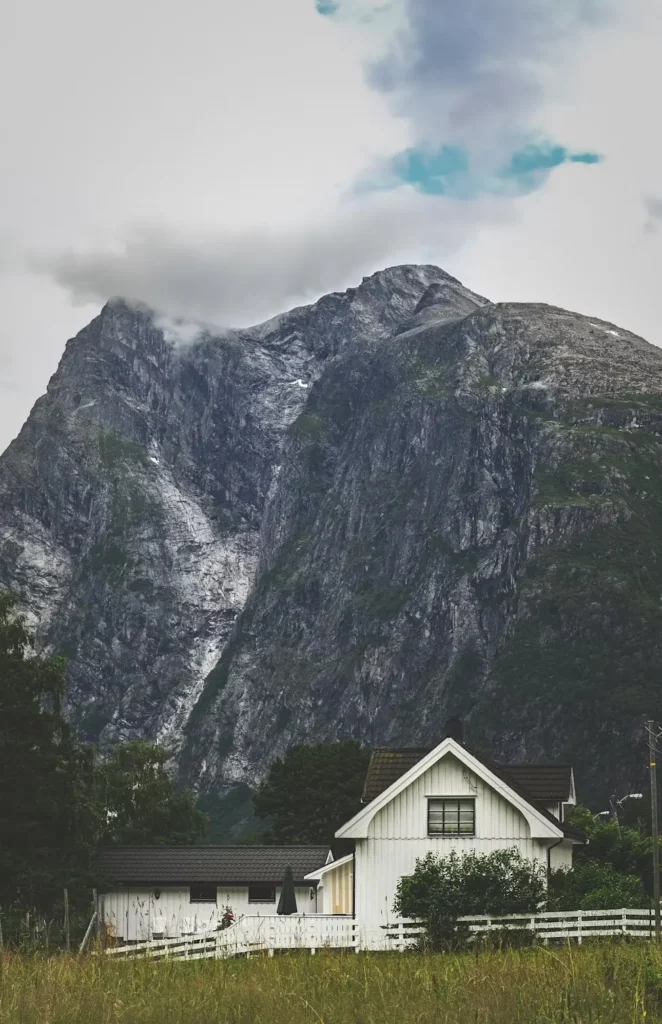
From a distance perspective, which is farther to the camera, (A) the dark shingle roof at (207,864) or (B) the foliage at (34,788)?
(B) the foliage at (34,788)

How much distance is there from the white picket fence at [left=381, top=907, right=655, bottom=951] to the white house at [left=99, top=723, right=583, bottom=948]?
1.90 metres

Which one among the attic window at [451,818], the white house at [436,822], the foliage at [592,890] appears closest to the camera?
the foliage at [592,890]

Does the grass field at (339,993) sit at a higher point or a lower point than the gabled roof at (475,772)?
lower

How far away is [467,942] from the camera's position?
37.3m

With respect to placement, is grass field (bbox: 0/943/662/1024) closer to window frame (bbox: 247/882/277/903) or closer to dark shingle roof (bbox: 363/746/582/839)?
dark shingle roof (bbox: 363/746/582/839)

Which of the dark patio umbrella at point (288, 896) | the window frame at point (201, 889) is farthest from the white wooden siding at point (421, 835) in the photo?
the window frame at point (201, 889)

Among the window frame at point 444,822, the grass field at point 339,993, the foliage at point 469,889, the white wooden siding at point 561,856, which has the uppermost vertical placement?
the window frame at point 444,822

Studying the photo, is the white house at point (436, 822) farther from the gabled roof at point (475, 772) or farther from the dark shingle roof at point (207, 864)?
the dark shingle roof at point (207, 864)

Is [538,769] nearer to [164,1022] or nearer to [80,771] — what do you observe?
[80,771]

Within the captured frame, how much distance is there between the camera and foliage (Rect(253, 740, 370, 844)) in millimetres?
126875

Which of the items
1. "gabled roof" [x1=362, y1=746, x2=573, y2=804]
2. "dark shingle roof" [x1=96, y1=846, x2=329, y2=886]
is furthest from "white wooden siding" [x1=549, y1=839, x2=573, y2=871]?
"dark shingle roof" [x1=96, y1=846, x2=329, y2=886]

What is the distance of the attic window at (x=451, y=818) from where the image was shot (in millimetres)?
50344

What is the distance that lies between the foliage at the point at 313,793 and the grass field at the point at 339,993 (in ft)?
345

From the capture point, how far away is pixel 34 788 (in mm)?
61375
